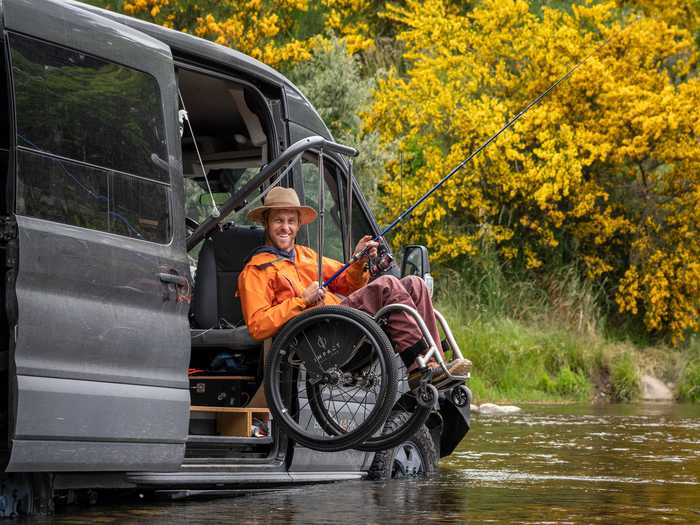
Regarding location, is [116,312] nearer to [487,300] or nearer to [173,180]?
[173,180]

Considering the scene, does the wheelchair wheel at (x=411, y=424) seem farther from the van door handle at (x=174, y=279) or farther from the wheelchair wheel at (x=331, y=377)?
the van door handle at (x=174, y=279)

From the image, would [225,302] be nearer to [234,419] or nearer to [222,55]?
[234,419]

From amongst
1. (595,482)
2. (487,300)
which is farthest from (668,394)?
(595,482)

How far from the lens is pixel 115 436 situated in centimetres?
746

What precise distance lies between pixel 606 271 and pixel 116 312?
23654mm

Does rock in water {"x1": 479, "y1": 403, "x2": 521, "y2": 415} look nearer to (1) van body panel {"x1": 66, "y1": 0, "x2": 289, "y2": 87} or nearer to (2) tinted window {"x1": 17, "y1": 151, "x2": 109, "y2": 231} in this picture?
(1) van body panel {"x1": 66, "y1": 0, "x2": 289, "y2": 87}

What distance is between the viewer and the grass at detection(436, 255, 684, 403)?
83.2 feet

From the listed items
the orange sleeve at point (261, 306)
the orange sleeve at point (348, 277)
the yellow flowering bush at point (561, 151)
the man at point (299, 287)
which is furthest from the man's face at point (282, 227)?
the yellow flowering bush at point (561, 151)

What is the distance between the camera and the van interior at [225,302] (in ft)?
29.3

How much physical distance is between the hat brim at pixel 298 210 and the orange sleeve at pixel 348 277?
370 millimetres

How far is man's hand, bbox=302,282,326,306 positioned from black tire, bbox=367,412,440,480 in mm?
1650

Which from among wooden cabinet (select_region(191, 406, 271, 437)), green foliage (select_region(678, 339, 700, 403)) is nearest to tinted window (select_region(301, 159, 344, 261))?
wooden cabinet (select_region(191, 406, 271, 437))

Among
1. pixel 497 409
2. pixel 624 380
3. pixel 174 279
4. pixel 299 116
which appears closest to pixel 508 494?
pixel 299 116

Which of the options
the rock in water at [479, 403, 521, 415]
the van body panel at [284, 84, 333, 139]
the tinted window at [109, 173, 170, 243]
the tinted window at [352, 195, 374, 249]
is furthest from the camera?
the rock in water at [479, 403, 521, 415]
